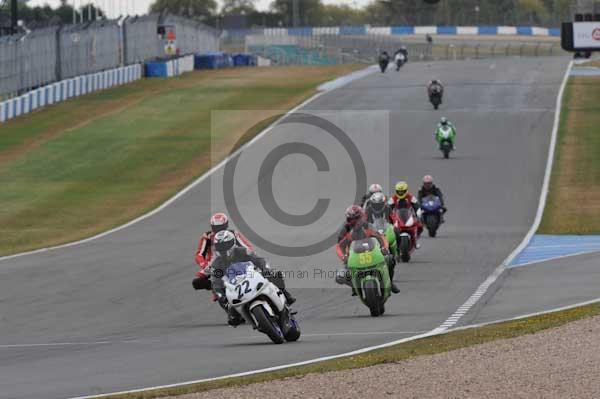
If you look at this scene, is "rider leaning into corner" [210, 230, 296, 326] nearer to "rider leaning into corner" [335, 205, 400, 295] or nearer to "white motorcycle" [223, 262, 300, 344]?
"white motorcycle" [223, 262, 300, 344]

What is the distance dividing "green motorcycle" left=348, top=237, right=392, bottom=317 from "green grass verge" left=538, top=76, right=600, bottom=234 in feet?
44.3

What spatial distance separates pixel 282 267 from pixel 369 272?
7154 mm

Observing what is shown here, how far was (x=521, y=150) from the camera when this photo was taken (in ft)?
147

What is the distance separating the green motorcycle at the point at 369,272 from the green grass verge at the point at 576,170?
13.5m

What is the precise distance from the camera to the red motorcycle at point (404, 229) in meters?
24.0

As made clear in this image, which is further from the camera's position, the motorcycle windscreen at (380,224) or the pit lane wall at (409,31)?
the pit lane wall at (409,31)

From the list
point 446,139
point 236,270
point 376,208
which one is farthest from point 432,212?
point 446,139

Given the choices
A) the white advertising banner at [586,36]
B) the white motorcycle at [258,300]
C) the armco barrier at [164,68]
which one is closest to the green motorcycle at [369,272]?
the white motorcycle at [258,300]

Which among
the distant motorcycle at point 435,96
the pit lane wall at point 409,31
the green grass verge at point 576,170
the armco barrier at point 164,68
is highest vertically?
the pit lane wall at point 409,31

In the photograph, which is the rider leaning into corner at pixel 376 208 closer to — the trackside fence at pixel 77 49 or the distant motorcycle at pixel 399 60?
the trackside fence at pixel 77 49

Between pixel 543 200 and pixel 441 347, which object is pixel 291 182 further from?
pixel 441 347

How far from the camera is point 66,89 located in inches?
2480

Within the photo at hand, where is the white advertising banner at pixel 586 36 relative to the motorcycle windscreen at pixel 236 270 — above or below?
above

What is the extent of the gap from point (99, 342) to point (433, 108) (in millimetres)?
41404
